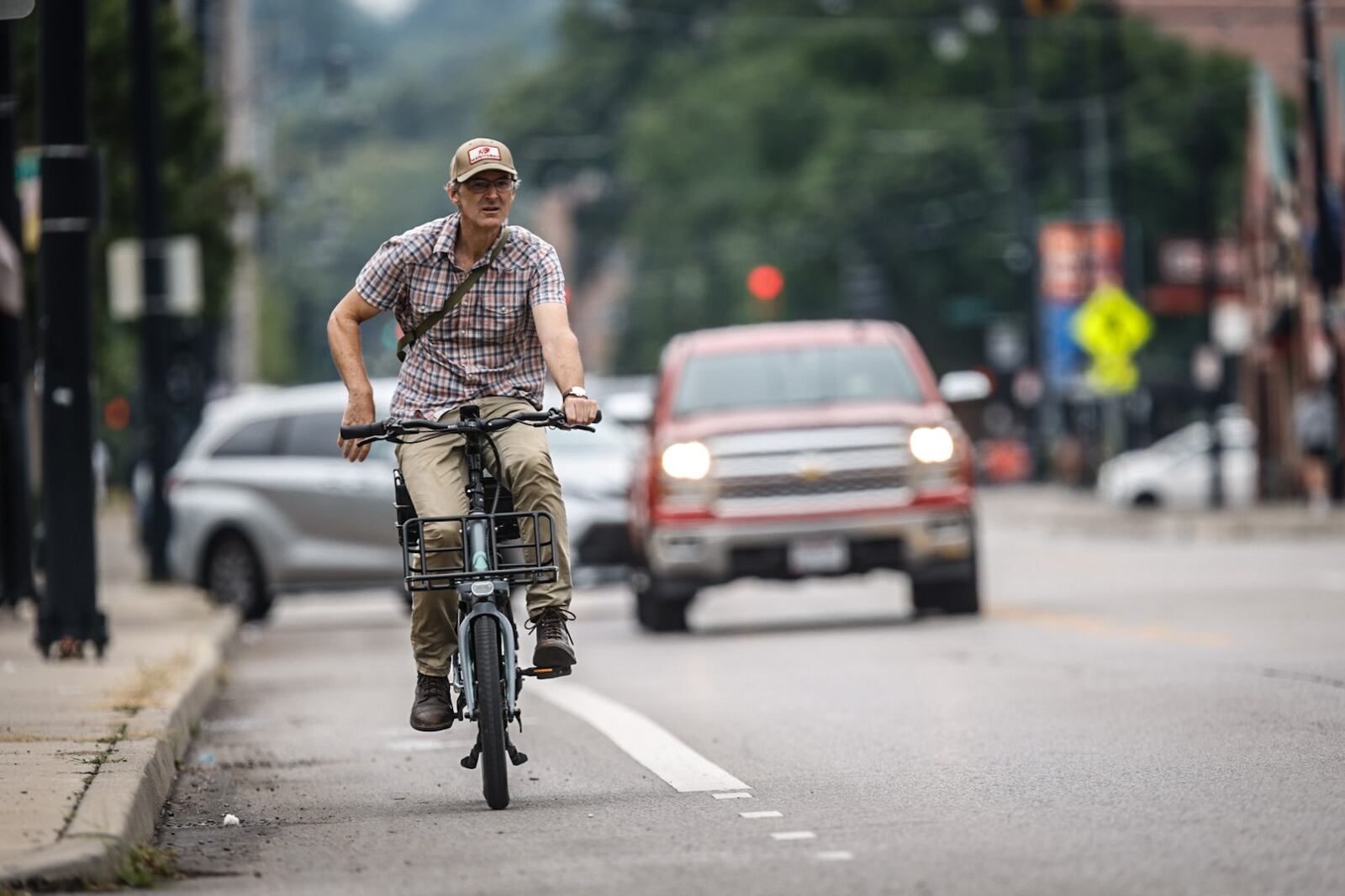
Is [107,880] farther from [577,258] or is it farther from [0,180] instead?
[577,258]

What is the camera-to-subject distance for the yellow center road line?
1537 centimetres

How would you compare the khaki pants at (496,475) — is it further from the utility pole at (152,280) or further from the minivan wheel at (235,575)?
the utility pole at (152,280)

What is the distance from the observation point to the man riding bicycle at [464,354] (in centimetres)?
909

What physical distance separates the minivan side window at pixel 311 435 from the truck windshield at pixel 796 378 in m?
3.81

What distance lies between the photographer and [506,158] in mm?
9062

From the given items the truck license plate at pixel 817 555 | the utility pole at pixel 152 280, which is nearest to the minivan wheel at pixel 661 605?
the truck license plate at pixel 817 555

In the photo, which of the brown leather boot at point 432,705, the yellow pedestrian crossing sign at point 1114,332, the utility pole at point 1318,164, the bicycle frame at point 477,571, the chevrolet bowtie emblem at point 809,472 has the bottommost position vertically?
the brown leather boot at point 432,705

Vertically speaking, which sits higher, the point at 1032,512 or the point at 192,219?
the point at 192,219

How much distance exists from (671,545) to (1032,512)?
2665 cm

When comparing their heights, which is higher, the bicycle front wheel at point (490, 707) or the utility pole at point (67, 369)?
the utility pole at point (67, 369)

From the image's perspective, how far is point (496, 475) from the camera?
9.16 metres

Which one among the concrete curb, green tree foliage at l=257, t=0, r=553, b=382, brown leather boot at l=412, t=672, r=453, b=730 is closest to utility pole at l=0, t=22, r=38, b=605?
the concrete curb

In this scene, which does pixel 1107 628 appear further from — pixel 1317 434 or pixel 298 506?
pixel 1317 434

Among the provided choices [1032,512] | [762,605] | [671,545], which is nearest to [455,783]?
[671,545]
